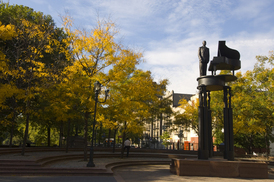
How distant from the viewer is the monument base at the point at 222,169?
1258 cm

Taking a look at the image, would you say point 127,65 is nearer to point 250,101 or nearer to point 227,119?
point 227,119

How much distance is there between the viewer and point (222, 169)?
12602 millimetres

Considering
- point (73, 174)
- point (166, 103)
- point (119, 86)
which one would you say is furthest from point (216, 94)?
point (73, 174)

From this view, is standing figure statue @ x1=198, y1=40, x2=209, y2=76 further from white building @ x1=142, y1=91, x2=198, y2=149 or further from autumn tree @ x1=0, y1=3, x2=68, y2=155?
white building @ x1=142, y1=91, x2=198, y2=149

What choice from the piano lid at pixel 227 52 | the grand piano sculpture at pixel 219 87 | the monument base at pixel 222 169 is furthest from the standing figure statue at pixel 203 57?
the monument base at pixel 222 169

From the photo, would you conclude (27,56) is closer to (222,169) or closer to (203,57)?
(203,57)

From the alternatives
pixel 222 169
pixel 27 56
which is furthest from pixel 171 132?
pixel 27 56

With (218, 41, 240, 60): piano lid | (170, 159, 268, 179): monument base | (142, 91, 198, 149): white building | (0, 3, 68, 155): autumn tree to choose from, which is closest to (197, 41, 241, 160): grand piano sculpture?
(218, 41, 240, 60): piano lid

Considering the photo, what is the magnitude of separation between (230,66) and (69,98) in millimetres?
11276

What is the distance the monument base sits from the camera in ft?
41.3

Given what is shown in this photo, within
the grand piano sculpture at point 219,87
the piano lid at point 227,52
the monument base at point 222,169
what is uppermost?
the piano lid at point 227,52

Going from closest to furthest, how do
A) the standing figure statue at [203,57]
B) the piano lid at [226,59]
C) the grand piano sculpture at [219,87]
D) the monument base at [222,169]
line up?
the monument base at [222,169] < the grand piano sculpture at [219,87] < the piano lid at [226,59] < the standing figure statue at [203,57]

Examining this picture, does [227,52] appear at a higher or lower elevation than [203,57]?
higher

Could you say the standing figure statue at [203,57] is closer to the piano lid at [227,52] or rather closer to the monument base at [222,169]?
the piano lid at [227,52]
